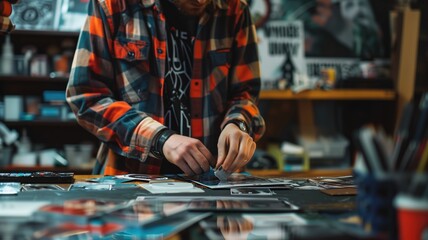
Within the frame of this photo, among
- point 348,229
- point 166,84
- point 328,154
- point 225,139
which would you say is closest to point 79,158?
point 328,154

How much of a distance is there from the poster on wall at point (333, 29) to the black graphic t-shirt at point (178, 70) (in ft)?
6.03

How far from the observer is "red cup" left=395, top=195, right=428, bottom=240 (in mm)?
525

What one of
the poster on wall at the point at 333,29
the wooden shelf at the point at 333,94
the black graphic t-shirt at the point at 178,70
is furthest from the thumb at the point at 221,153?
the poster on wall at the point at 333,29

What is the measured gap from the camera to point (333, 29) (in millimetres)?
3590

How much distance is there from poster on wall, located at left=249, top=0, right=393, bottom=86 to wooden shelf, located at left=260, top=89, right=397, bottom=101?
0.25 metres

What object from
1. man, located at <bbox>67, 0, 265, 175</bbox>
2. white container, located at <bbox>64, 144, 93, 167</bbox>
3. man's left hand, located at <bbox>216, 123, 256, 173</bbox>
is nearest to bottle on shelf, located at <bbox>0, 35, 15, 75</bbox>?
white container, located at <bbox>64, 144, 93, 167</bbox>

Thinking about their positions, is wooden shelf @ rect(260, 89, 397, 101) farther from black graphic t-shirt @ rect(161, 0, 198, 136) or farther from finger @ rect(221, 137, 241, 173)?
finger @ rect(221, 137, 241, 173)

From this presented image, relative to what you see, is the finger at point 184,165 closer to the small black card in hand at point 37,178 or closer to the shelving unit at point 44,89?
the small black card in hand at point 37,178

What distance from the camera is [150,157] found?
5.02 ft

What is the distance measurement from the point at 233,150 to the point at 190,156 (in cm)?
11

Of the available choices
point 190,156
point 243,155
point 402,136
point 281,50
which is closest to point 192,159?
point 190,156

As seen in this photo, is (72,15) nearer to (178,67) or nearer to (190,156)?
(178,67)

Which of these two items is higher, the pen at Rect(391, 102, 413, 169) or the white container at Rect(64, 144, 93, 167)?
the pen at Rect(391, 102, 413, 169)

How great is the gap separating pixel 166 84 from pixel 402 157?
3.53ft
